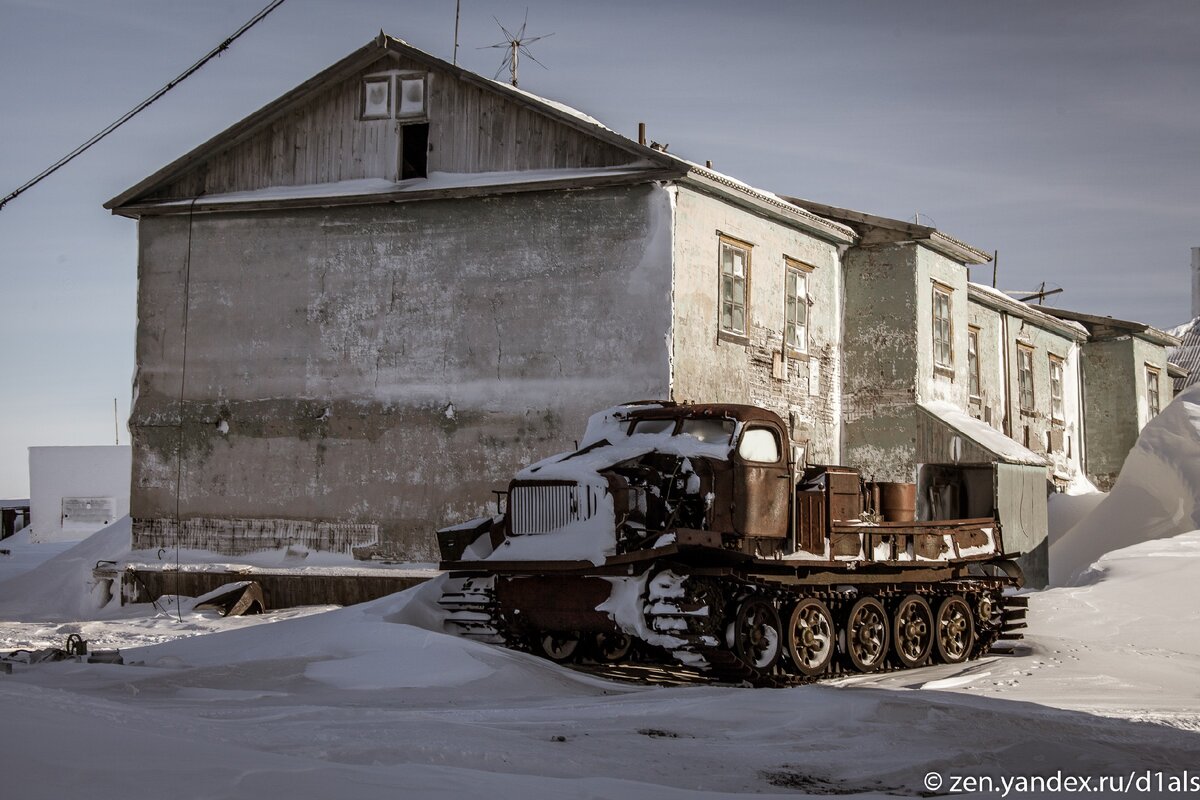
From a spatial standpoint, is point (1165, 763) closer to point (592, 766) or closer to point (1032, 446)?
point (592, 766)

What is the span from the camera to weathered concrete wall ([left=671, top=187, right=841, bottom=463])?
59.0 ft

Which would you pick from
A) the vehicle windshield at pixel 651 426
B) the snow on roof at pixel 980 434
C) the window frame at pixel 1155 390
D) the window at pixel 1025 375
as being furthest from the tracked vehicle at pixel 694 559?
the window frame at pixel 1155 390

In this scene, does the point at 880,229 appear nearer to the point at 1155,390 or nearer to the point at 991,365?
the point at 991,365

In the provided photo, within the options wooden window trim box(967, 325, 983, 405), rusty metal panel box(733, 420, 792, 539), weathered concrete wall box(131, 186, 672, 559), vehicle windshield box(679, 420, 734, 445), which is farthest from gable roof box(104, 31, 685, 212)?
wooden window trim box(967, 325, 983, 405)

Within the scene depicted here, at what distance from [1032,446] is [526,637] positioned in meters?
18.7

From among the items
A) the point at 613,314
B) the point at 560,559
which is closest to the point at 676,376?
the point at 613,314

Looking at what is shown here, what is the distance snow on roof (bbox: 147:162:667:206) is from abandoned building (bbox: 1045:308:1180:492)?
702 inches

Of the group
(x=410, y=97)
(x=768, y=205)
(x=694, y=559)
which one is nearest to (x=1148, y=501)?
(x=768, y=205)

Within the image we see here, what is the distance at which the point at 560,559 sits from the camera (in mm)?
11938

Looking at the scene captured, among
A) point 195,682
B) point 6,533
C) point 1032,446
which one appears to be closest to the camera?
point 195,682

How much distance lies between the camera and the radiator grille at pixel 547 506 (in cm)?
1211

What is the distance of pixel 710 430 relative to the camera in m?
13.1

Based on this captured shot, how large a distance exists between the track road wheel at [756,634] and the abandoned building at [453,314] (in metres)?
5.69

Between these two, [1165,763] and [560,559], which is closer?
[1165,763]
